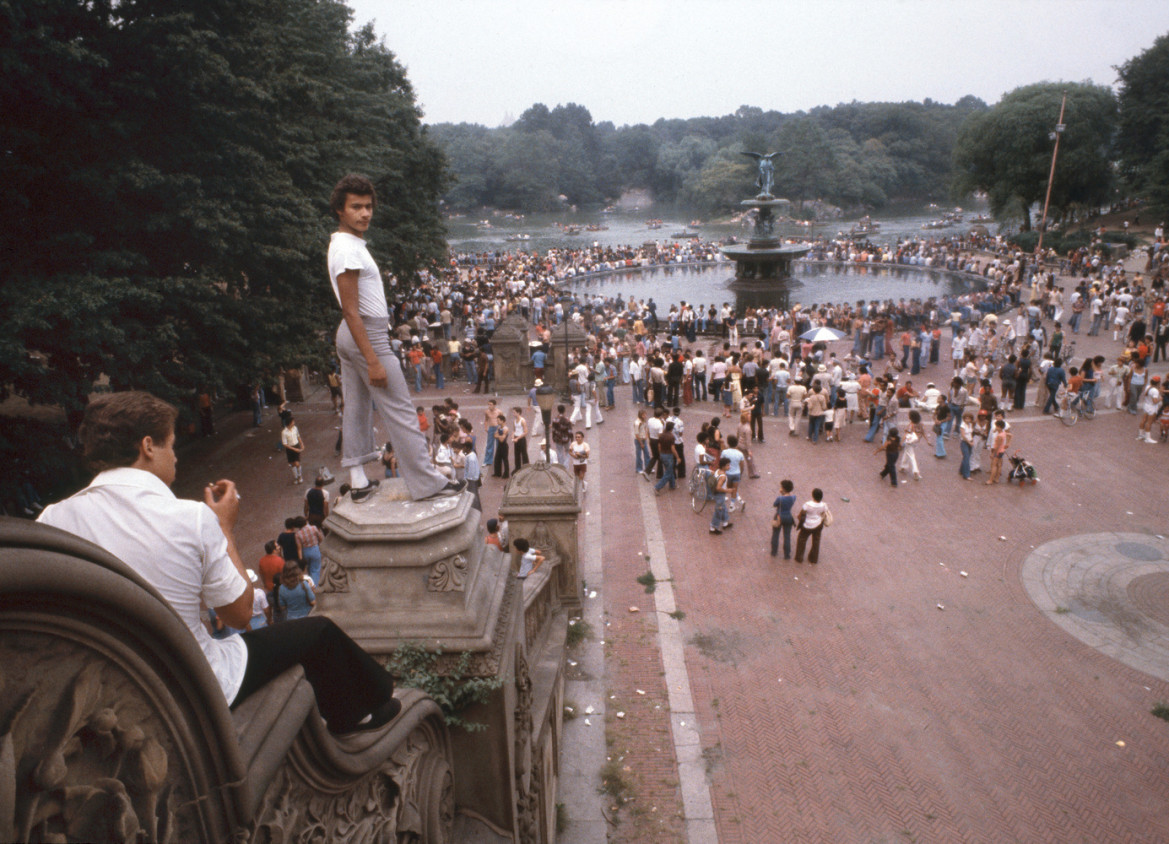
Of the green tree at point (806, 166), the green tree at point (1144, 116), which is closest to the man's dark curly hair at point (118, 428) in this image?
the green tree at point (1144, 116)

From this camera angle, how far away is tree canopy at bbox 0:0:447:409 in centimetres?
1239

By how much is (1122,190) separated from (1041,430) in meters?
47.8

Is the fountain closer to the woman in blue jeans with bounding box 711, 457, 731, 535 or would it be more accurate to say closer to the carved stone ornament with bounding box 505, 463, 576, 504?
the woman in blue jeans with bounding box 711, 457, 731, 535

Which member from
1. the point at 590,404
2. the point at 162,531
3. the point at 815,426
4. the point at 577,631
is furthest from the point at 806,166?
the point at 162,531

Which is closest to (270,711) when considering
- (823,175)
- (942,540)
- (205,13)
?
(942,540)

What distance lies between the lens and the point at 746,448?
16828mm

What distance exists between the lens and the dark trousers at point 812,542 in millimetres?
12461

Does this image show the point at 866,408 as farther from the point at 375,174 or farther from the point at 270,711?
the point at 270,711

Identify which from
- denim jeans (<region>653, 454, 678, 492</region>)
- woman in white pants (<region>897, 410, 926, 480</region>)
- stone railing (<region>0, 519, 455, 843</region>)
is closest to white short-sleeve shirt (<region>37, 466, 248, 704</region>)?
stone railing (<region>0, 519, 455, 843</region>)

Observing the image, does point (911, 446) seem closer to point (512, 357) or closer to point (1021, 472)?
point (1021, 472)

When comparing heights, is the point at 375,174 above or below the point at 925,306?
above

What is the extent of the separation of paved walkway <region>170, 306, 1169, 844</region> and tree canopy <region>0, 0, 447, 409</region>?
A: 3884 mm

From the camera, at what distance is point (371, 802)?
303cm

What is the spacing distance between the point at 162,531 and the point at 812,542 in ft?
38.4
